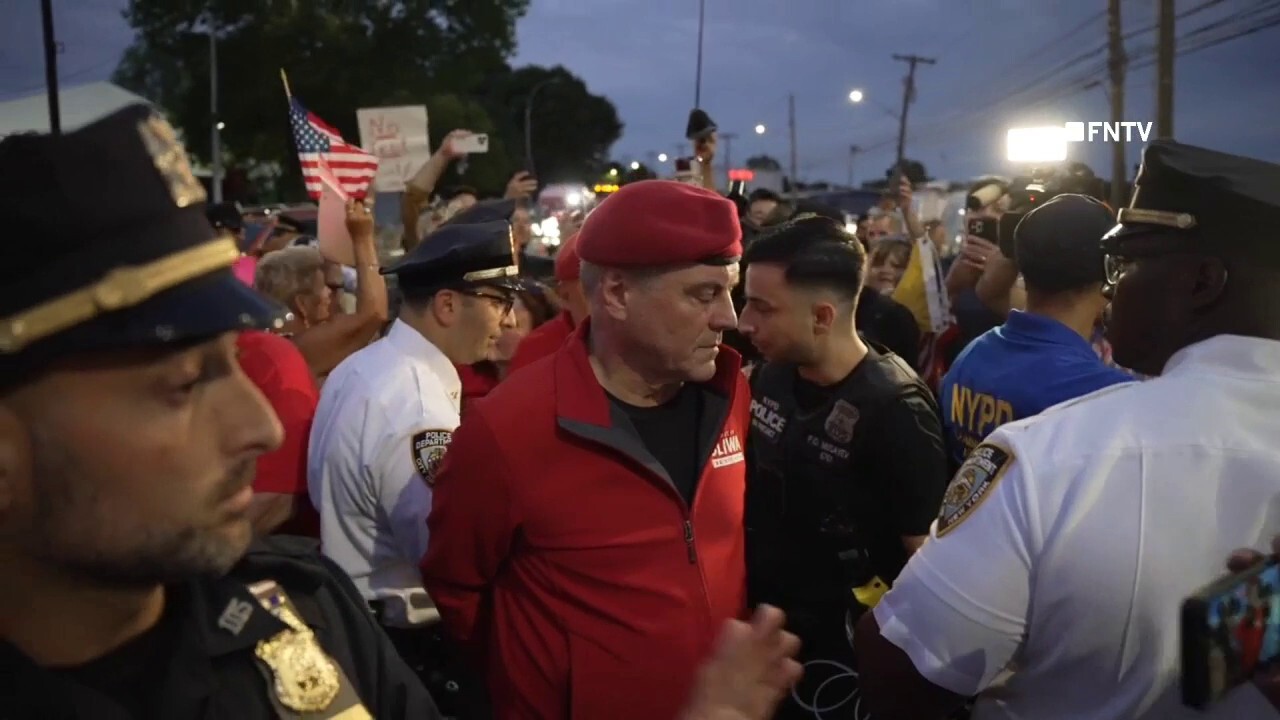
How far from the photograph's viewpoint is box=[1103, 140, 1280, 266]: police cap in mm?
1921

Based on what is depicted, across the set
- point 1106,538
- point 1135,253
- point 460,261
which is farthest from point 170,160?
point 460,261

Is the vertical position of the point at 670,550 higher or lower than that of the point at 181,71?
lower

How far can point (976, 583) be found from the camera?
6.12 feet

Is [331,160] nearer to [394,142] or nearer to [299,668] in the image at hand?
[394,142]

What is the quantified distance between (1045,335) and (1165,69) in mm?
20465

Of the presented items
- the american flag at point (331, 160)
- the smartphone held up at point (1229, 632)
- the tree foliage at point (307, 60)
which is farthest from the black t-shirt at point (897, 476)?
the tree foliage at point (307, 60)

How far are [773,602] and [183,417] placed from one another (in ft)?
7.76

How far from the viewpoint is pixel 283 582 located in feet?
5.54

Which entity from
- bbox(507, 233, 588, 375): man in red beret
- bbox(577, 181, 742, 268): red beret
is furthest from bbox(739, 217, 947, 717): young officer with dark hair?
bbox(507, 233, 588, 375): man in red beret

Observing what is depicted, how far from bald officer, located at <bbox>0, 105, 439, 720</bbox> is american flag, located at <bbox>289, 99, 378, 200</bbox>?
17.6ft

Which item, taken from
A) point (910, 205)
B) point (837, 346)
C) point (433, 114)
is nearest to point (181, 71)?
point (433, 114)

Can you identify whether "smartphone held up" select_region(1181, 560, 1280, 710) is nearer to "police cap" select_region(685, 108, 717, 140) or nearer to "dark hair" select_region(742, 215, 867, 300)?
"dark hair" select_region(742, 215, 867, 300)

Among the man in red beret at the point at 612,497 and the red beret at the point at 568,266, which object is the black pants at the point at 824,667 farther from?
the red beret at the point at 568,266

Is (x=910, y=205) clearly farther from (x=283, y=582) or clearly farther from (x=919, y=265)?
(x=283, y=582)
